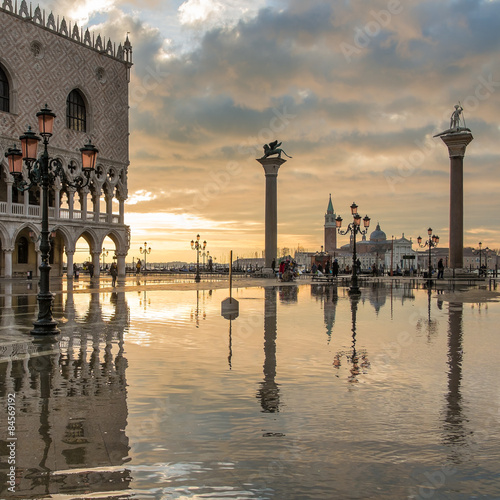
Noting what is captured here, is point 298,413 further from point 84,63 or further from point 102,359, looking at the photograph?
point 84,63

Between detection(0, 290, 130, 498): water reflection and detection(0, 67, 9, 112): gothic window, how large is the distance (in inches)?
1465

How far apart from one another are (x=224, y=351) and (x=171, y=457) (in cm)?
486

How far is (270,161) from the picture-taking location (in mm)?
45656

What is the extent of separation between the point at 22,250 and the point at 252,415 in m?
45.7

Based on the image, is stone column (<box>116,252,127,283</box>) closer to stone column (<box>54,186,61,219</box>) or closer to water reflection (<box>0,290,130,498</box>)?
stone column (<box>54,186,61,219</box>)

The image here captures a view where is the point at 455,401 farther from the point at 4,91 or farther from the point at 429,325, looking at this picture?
the point at 4,91

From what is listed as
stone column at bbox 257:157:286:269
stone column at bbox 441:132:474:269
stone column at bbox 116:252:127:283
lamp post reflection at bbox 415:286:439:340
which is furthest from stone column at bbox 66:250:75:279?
lamp post reflection at bbox 415:286:439:340

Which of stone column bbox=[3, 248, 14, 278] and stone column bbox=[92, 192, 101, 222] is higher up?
stone column bbox=[92, 192, 101, 222]

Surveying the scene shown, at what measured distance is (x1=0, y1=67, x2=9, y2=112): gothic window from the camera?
42.5m

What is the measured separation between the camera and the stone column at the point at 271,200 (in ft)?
149

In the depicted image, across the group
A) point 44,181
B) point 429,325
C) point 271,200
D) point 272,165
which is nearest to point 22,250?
point 271,200

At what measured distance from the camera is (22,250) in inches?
1859

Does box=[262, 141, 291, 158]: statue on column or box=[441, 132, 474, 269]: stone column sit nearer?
box=[441, 132, 474, 269]: stone column

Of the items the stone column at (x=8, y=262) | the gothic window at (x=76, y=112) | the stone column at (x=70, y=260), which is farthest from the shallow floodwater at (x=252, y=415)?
the gothic window at (x=76, y=112)
